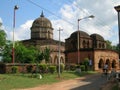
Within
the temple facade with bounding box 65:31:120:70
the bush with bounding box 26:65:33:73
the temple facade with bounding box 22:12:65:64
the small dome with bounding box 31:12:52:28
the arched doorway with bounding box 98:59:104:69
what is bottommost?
the bush with bounding box 26:65:33:73

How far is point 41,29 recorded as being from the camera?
68188 mm

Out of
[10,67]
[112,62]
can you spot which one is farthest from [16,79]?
[112,62]

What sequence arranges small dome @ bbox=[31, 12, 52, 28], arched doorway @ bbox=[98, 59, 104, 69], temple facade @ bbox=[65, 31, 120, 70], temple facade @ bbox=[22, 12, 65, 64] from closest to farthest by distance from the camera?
temple facade @ bbox=[65, 31, 120, 70] < arched doorway @ bbox=[98, 59, 104, 69] < temple facade @ bbox=[22, 12, 65, 64] < small dome @ bbox=[31, 12, 52, 28]

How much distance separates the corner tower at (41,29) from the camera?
68.1 meters

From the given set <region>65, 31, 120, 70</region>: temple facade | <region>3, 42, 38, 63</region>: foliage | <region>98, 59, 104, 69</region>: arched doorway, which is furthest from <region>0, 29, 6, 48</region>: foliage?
<region>98, 59, 104, 69</region>: arched doorway

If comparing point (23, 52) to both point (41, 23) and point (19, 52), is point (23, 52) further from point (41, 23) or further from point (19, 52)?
point (41, 23)

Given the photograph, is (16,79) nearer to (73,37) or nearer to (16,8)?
(16,8)

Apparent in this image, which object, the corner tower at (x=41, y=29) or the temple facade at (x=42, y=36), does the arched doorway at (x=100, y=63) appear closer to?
the temple facade at (x=42, y=36)

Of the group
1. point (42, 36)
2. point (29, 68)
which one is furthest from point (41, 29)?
point (29, 68)

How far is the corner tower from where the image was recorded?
68.1 m

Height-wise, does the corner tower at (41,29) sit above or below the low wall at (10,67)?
above

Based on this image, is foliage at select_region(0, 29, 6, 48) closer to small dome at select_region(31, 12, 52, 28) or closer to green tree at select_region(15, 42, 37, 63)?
green tree at select_region(15, 42, 37, 63)

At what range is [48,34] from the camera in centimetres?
6912

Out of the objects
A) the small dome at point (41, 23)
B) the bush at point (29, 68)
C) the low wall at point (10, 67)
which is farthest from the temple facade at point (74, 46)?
the low wall at point (10, 67)
